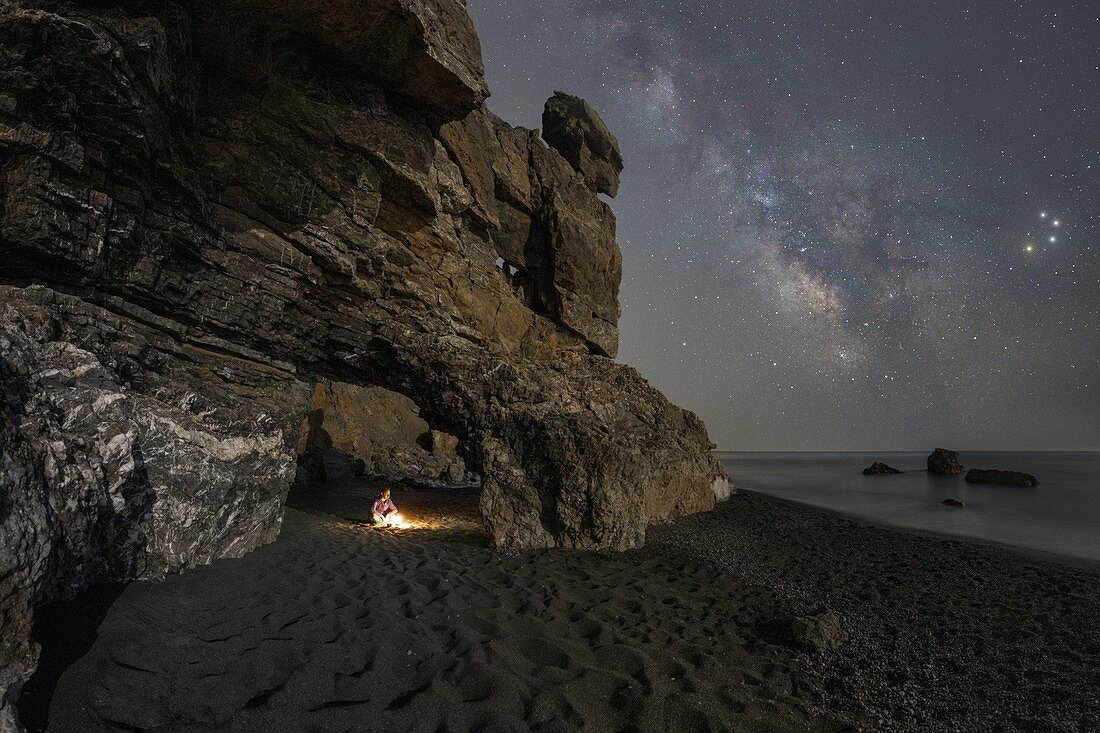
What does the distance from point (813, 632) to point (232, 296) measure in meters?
11.1

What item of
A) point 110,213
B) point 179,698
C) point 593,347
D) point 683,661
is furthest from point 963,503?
point 110,213

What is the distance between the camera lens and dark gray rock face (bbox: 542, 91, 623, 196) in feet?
89.9

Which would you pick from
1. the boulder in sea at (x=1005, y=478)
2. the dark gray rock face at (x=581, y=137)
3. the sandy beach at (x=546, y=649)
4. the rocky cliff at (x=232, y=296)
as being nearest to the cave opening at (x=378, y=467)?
the rocky cliff at (x=232, y=296)

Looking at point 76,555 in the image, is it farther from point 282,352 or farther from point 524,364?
point 524,364

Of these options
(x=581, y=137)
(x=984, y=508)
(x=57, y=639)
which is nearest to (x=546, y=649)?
(x=57, y=639)

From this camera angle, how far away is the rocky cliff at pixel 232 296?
504 centimetres


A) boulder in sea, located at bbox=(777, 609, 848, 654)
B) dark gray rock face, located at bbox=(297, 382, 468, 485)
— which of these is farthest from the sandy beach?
dark gray rock face, located at bbox=(297, 382, 468, 485)

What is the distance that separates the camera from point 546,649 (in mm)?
4922

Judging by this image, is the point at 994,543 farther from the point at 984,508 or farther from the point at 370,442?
the point at 370,442

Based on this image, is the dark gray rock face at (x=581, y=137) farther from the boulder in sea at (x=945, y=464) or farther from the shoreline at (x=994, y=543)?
the boulder in sea at (x=945, y=464)

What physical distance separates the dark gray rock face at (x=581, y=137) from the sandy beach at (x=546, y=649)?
2475 cm

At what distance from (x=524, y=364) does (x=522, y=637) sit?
760 centimetres

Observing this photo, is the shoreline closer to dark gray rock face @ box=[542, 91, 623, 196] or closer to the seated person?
the seated person

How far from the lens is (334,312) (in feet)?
35.7
